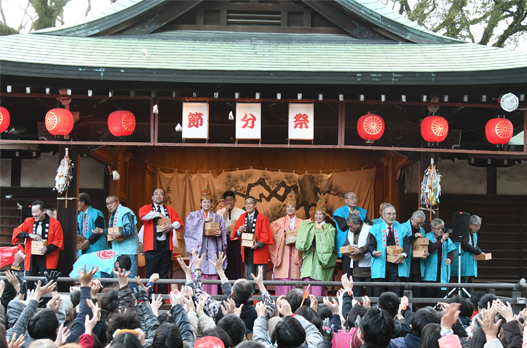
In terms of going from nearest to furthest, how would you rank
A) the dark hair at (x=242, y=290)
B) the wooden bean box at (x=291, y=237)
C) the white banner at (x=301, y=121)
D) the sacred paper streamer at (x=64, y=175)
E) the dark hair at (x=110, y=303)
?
1. the dark hair at (x=242, y=290)
2. the dark hair at (x=110, y=303)
3. the white banner at (x=301, y=121)
4. the sacred paper streamer at (x=64, y=175)
5. the wooden bean box at (x=291, y=237)

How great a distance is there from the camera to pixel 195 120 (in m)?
9.35

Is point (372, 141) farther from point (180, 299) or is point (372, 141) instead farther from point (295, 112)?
point (180, 299)

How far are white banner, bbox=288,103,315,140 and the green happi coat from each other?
1.48 metres

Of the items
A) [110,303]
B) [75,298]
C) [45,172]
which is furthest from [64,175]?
[110,303]

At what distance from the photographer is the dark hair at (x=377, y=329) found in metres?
4.10

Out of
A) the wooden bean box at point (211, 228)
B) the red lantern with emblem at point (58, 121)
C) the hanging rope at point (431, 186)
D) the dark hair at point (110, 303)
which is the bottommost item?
the dark hair at point (110, 303)

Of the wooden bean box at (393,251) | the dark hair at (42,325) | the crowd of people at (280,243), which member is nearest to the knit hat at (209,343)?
the dark hair at (42,325)

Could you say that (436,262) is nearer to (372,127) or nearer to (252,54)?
(372,127)

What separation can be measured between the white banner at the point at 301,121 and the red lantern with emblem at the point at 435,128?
5.88 ft

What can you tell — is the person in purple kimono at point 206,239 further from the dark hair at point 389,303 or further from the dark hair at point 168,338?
the dark hair at point 168,338

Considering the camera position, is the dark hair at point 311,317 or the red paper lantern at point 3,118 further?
the red paper lantern at point 3,118

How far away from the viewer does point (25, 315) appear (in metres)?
4.52

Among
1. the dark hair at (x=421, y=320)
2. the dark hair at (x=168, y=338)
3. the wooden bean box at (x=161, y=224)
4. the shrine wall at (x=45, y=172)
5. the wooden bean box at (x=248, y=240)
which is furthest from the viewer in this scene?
the shrine wall at (x=45, y=172)

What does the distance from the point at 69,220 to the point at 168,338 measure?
6172mm
